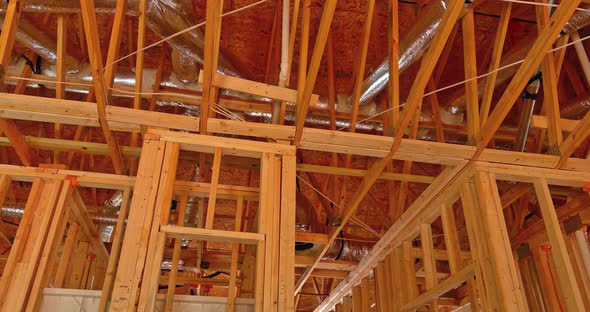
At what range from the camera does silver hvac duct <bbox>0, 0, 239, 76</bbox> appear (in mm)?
4535

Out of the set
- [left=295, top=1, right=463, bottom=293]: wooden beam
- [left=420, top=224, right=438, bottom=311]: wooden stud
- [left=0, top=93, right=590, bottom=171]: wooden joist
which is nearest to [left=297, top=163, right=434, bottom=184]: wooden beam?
[left=295, top=1, right=463, bottom=293]: wooden beam

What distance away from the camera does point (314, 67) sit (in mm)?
3256

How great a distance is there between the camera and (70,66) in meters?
5.28

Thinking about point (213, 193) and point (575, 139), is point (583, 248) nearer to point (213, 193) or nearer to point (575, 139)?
point (575, 139)

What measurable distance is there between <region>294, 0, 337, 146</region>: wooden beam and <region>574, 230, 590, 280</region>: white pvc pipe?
9.68 feet

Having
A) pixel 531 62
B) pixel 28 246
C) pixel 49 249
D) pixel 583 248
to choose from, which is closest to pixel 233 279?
pixel 49 249

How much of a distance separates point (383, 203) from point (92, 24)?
5.82 metres

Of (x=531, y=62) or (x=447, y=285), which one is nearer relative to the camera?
(x=531, y=62)

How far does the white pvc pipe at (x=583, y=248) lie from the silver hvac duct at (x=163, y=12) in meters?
4.17

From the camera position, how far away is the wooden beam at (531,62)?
296cm

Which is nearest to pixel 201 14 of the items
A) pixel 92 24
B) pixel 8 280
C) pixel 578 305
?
pixel 92 24

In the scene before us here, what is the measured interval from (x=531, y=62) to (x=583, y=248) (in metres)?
2.24

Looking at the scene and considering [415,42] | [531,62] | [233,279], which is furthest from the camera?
[415,42]

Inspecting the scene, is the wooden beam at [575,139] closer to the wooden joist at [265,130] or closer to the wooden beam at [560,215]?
the wooden joist at [265,130]
